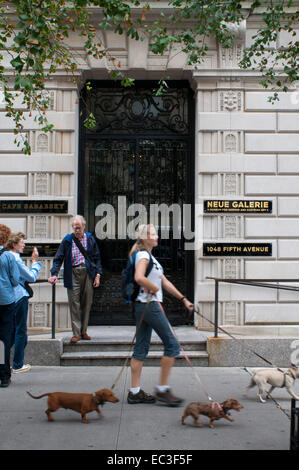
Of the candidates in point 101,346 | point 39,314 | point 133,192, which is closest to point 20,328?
point 101,346

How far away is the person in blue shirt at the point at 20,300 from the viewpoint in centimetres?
644

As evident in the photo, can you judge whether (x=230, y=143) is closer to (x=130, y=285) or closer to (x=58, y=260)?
(x=58, y=260)

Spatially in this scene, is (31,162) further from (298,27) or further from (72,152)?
(298,27)

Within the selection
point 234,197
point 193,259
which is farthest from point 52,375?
point 234,197

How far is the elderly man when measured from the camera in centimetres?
777

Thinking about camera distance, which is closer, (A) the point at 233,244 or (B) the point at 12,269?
(B) the point at 12,269

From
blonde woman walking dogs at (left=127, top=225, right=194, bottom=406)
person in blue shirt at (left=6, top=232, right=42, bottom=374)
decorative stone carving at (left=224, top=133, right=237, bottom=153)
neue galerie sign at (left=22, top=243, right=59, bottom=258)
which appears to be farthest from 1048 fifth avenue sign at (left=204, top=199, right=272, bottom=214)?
person in blue shirt at (left=6, top=232, right=42, bottom=374)

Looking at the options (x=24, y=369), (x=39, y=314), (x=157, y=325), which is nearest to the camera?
(x=157, y=325)

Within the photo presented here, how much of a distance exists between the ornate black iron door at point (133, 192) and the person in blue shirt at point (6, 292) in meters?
3.28

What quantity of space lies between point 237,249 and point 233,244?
12 cm

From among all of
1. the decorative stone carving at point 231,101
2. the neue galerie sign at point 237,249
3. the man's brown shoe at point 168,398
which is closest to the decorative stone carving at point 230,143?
the decorative stone carving at point 231,101

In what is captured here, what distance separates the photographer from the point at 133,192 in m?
9.52

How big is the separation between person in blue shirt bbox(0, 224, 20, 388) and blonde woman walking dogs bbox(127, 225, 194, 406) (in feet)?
5.51
